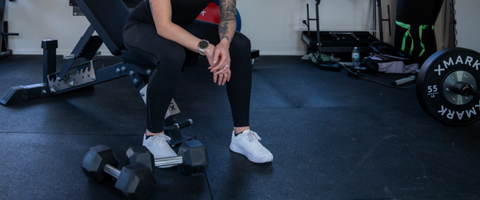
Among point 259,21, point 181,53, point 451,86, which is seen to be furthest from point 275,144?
point 259,21

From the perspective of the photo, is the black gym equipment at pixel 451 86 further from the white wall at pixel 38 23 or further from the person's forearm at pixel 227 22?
the white wall at pixel 38 23

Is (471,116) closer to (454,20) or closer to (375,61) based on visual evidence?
(375,61)

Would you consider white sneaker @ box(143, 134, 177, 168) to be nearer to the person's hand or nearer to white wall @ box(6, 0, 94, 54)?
the person's hand

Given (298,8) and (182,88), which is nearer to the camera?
(182,88)

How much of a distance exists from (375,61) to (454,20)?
105 centimetres

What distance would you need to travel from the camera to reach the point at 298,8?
157 inches

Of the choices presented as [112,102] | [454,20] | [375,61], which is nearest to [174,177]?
[112,102]

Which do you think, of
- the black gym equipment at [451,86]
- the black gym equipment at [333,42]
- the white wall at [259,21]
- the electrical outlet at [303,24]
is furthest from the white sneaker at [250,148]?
the electrical outlet at [303,24]

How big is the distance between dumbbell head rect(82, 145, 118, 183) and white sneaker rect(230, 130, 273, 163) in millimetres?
461

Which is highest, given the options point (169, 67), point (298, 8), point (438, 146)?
point (298, 8)

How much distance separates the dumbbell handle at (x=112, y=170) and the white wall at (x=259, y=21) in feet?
9.64

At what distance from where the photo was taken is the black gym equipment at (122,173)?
0.98 meters

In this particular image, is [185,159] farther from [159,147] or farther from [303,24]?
[303,24]

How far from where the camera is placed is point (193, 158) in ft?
3.74
